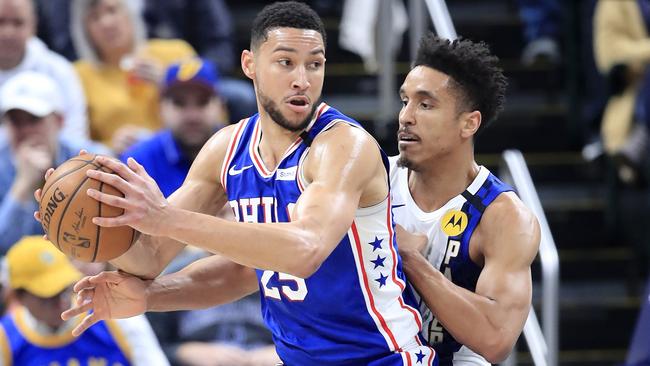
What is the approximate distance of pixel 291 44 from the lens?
13.1 feet

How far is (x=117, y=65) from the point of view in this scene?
24.6ft

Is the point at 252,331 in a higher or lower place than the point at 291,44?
lower

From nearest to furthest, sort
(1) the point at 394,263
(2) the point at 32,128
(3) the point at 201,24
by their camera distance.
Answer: (1) the point at 394,263 → (2) the point at 32,128 → (3) the point at 201,24

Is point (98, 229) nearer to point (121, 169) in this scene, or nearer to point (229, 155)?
point (121, 169)

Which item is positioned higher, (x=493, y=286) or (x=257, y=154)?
(x=257, y=154)

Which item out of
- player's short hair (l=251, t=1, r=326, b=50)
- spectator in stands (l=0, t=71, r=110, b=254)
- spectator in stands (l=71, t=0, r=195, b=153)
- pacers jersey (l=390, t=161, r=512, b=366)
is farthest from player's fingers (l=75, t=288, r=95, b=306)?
spectator in stands (l=71, t=0, r=195, b=153)

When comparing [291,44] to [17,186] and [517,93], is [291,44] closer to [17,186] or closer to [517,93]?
[17,186]

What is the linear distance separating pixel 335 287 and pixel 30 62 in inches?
151

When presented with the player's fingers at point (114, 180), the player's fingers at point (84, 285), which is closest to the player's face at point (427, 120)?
the player's fingers at point (84, 285)

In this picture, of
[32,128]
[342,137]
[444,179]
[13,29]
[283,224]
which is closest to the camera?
[283,224]

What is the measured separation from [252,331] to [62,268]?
104cm

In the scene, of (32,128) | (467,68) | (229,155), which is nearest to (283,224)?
(229,155)

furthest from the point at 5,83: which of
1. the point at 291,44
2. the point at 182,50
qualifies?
the point at 291,44

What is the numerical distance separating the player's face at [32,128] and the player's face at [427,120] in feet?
9.11
